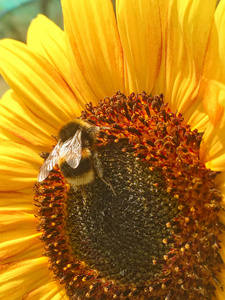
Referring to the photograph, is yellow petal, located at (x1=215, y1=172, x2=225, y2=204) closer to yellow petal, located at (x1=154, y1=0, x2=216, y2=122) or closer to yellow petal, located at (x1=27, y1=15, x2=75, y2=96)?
yellow petal, located at (x1=154, y1=0, x2=216, y2=122)

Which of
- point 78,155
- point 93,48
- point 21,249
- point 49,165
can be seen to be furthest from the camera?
point 21,249

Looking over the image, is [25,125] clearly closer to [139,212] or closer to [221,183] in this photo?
[139,212]

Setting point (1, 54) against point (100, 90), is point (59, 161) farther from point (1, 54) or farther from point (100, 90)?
point (1, 54)

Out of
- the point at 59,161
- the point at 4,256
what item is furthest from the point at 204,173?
the point at 4,256

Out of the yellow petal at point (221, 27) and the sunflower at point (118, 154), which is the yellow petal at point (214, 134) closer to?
the sunflower at point (118, 154)

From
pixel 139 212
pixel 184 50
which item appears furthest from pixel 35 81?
pixel 139 212

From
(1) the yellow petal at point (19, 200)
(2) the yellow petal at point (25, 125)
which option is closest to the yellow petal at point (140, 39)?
(2) the yellow petal at point (25, 125)

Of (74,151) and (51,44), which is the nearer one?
(74,151)
